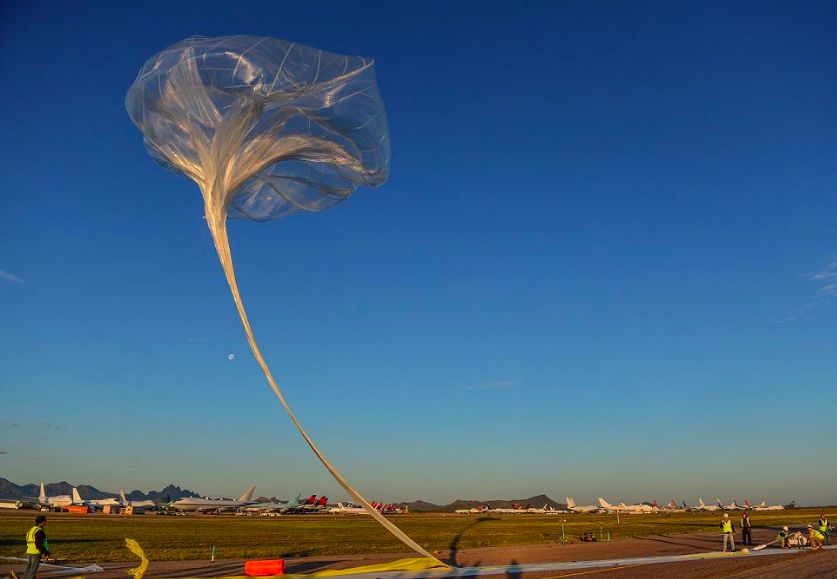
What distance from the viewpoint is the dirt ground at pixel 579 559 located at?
17.1m

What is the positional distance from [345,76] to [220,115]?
1.91 m

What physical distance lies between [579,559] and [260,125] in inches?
747

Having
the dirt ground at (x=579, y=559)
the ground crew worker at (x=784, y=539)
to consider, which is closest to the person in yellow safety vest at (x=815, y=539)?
the dirt ground at (x=579, y=559)

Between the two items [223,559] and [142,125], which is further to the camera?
[223,559]

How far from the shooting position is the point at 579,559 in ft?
70.3

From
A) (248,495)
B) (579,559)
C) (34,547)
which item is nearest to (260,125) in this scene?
(34,547)

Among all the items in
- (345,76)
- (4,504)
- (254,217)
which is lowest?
(4,504)

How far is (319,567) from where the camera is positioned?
757 inches

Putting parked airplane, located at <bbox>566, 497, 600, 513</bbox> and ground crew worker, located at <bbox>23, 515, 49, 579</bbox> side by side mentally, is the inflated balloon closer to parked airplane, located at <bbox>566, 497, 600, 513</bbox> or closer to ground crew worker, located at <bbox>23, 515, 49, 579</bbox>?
ground crew worker, located at <bbox>23, 515, 49, 579</bbox>

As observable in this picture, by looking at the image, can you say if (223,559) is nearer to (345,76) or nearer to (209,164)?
(209,164)

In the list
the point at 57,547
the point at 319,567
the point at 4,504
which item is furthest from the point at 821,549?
the point at 4,504

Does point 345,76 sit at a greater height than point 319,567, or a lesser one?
greater

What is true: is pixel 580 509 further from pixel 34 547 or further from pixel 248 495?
pixel 34 547

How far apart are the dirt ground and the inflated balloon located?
32.7ft
